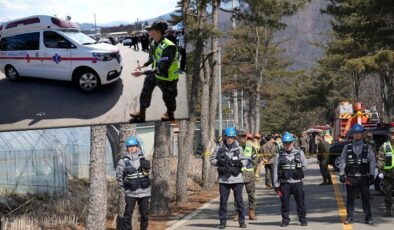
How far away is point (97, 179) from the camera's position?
9008 mm

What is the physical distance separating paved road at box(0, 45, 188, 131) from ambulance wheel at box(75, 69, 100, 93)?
7 cm

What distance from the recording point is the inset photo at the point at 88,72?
14.7 feet

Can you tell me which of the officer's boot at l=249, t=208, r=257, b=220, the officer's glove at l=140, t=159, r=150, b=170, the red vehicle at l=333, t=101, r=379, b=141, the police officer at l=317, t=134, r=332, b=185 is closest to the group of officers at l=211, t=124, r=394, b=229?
the officer's boot at l=249, t=208, r=257, b=220

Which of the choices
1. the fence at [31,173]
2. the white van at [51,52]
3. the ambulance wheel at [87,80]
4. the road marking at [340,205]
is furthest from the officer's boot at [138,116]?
the fence at [31,173]

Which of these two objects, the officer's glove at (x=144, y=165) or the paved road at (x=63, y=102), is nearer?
the paved road at (x=63, y=102)

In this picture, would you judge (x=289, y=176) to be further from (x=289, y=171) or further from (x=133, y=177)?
(x=133, y=177)

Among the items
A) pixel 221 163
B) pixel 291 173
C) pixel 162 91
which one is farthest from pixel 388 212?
pixel 162 91

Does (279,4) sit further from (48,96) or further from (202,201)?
(48,96)

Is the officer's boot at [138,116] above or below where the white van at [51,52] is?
below

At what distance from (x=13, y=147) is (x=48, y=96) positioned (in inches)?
542

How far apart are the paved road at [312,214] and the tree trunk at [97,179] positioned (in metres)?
3.55

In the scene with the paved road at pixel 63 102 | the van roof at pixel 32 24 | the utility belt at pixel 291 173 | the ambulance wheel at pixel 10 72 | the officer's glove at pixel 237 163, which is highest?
the van roof at pixel 32 24

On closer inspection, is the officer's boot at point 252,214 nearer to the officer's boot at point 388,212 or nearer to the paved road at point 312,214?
the paved road at point 312,214

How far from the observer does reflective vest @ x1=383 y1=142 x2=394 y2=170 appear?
1344cm
